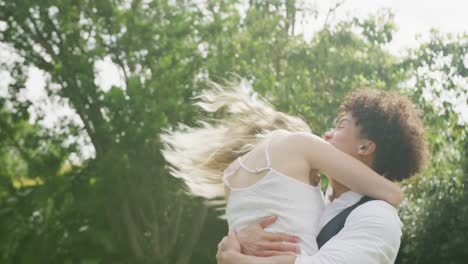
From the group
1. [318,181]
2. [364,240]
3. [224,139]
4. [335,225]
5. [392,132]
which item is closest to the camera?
[364,240]

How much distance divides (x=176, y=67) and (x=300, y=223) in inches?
336

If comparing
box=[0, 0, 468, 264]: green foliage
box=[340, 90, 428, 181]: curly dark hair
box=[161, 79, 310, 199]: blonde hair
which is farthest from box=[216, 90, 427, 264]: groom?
box=[0, 0, 468, 264]: green foliage

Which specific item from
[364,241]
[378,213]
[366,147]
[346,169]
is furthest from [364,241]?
[366,147]

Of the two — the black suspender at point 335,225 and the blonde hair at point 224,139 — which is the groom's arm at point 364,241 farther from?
the blonde hair at point 224,139

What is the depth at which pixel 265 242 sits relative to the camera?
3.21 metres

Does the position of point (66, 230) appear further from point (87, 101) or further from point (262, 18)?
point (262, 18)

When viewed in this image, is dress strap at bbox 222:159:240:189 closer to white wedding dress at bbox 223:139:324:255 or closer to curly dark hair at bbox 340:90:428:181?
white wedding dress at bbox 223:139:324:255

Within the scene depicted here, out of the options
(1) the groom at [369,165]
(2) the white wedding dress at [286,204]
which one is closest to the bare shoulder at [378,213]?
(1) the groom at [369,165]

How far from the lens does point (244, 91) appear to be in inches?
167

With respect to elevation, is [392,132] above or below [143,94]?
above

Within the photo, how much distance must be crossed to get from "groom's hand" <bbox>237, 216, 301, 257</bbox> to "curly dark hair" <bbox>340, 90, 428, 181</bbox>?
50 cm

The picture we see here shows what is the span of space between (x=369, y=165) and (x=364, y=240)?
0.54 metres

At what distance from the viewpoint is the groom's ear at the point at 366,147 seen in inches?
132

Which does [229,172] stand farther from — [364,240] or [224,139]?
[364,240]
